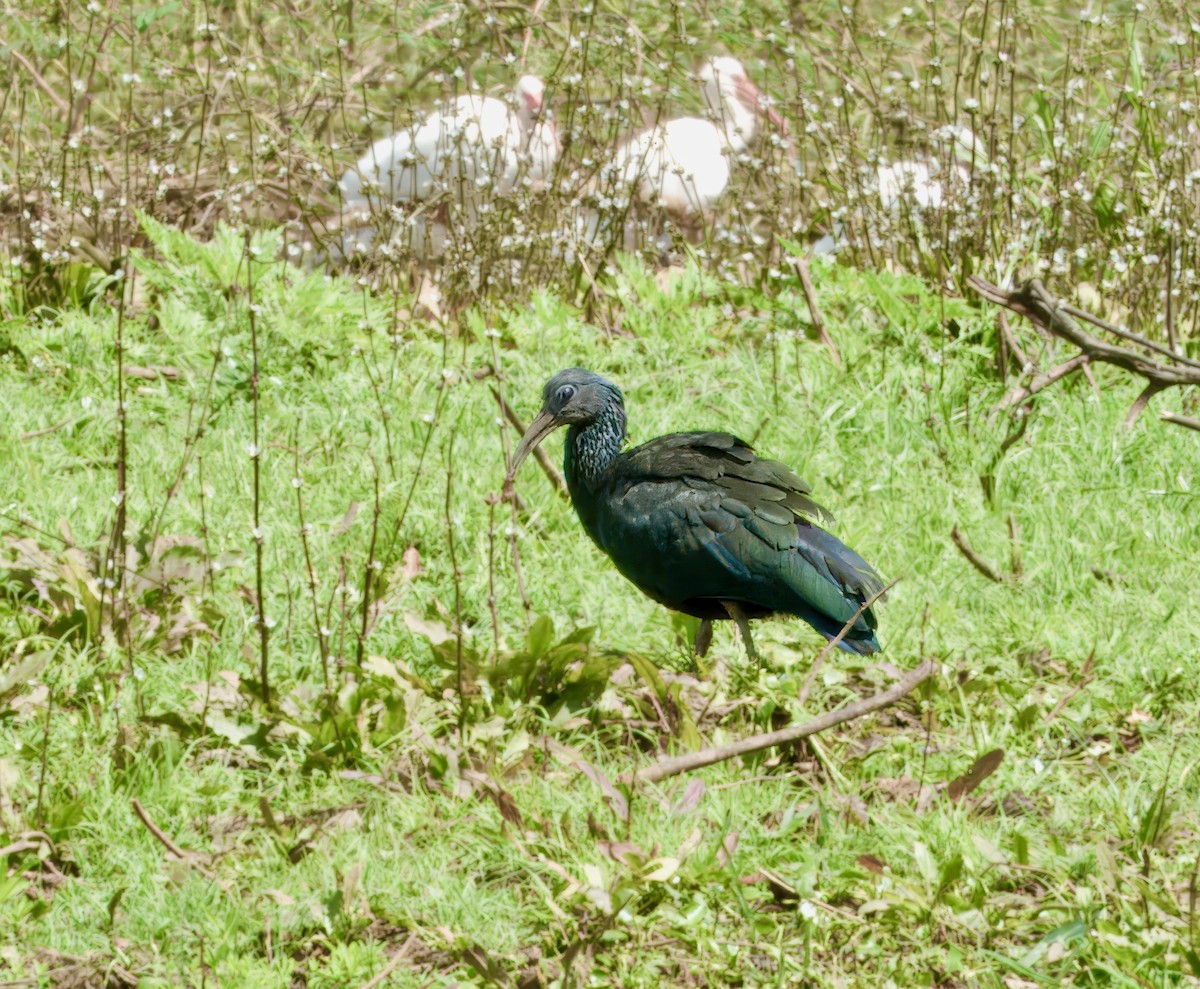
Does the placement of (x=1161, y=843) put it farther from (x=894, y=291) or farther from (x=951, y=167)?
(x=951, y=167)

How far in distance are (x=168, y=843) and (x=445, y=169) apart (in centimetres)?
394

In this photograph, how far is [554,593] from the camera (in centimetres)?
451

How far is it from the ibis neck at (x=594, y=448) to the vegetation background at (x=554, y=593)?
21 centimetres

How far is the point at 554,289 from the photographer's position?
259 inches

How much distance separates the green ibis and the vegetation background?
24 cm

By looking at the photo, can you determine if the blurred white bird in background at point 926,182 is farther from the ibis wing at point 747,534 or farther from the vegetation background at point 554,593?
the ibis wing at point 747,534

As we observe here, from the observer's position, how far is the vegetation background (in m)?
3.10

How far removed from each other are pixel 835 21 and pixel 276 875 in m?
7.05

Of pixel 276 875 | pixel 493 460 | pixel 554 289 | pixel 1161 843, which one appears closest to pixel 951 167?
pixel 554 289

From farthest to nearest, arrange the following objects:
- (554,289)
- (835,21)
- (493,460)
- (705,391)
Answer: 1. (835,21)
2. (554,289)
3. (705,391)
4. (493,460)

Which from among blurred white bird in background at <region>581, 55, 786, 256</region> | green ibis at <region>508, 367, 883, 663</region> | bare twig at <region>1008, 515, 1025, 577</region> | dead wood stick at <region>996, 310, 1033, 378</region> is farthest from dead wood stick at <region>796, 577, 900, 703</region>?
blurred white bird in background at <region>581, 55, 786, 256</region>

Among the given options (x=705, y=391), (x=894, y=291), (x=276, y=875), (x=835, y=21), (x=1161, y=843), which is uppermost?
(x=835, y=21)

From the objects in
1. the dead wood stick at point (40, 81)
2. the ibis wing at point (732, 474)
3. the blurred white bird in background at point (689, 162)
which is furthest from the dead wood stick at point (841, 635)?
the dead wood stick at point (40, 81)

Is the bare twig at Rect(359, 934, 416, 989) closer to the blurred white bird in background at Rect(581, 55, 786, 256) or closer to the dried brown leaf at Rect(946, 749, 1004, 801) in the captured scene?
the dried brown leaf at Rect(946, 749, 1004, 801)
